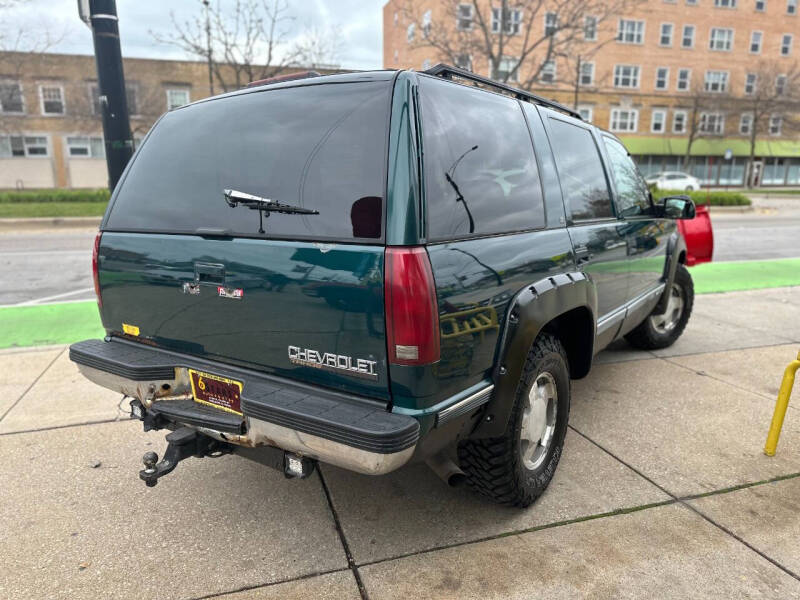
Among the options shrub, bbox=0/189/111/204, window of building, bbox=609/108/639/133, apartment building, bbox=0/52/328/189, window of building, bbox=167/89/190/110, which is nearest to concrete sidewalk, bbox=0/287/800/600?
shrub, bbox=0/189/111/204

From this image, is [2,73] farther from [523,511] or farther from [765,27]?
[765,27]

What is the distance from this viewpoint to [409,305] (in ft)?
6.51

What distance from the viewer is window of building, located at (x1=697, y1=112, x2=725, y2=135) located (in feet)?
150

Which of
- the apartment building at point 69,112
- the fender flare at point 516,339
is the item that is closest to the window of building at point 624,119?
the apartment building at point 69,112

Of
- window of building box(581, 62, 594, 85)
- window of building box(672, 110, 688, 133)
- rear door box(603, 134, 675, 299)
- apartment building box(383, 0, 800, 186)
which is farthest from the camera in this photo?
window of building box(672, 110, 688, 133)

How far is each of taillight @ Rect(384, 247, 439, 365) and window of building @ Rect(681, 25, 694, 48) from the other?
52531 mm

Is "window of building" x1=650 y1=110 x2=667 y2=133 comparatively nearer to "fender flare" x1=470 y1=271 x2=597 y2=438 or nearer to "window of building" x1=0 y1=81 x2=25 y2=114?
"window of building" x1=0 y1=81 x2=25 y2=114

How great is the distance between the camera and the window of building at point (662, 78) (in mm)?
45000

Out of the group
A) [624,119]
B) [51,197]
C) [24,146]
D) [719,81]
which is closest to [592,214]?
[51,197]

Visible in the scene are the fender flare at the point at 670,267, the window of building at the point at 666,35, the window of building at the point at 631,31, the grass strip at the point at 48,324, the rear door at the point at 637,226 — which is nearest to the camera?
the rear door at the point at 637,226

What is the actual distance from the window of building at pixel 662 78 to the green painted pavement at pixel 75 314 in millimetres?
41031

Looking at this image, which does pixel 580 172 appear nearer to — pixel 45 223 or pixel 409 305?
pixel 409 305

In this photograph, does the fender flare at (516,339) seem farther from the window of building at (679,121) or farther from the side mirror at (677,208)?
the window of building at (679,121)

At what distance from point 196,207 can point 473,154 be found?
125 centimetres
